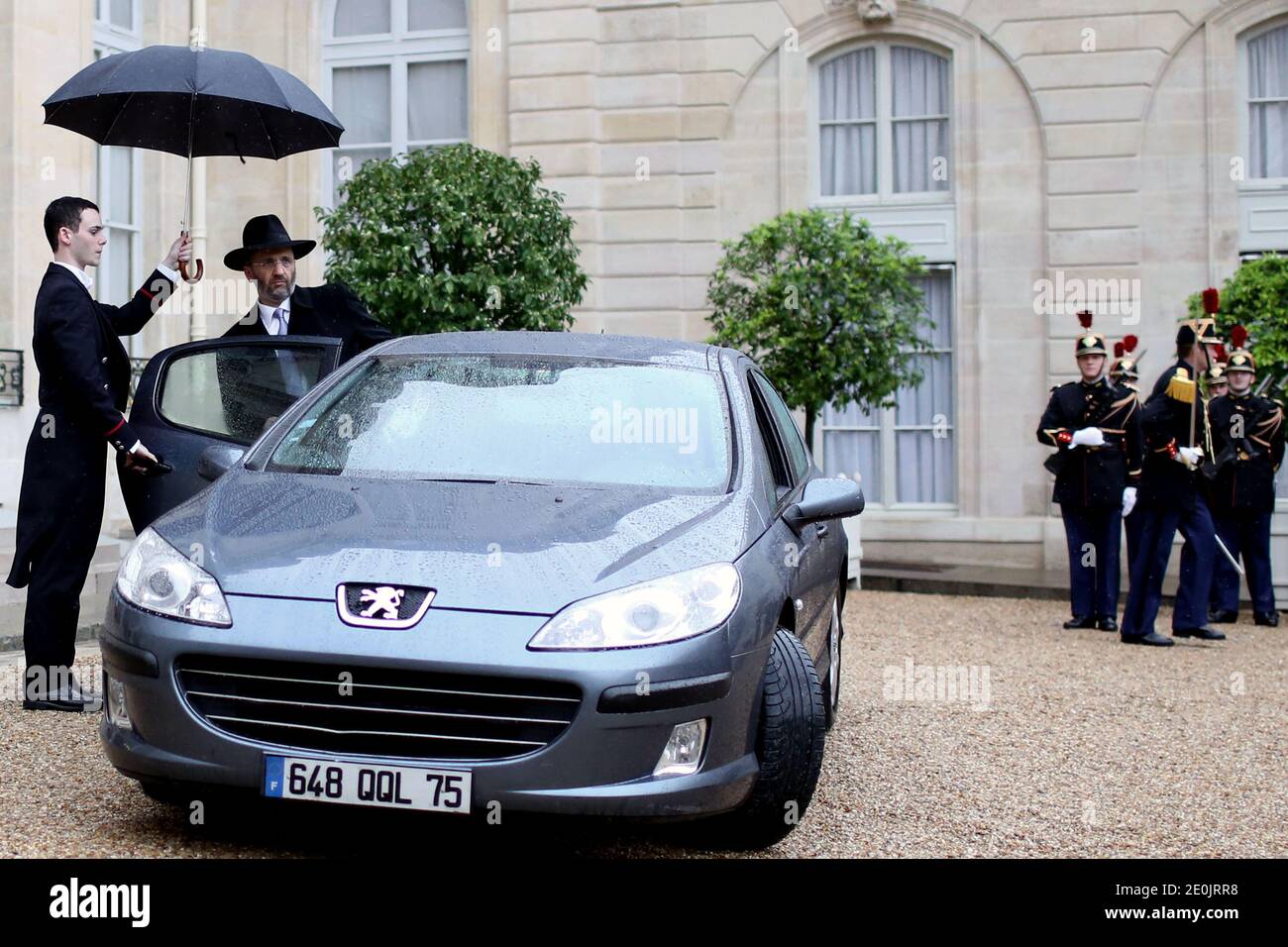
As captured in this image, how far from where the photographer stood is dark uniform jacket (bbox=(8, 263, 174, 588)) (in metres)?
6.29

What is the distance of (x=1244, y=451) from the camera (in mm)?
12188

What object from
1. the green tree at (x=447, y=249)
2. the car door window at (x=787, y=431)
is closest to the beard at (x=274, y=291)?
the car door window at (x=787, y=431)

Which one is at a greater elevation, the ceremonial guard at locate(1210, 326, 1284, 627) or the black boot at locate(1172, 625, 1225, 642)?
the ceremonial guard at locate(1210, 326, 1284, 627)

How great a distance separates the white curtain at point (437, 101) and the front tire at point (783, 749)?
47.6 ft

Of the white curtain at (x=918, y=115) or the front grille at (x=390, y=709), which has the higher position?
the white curtain at (x=918, y=115)

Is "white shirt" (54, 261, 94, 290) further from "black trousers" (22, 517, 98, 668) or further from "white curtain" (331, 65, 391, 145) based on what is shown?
"white curtain" (331, 65, 391, 145)

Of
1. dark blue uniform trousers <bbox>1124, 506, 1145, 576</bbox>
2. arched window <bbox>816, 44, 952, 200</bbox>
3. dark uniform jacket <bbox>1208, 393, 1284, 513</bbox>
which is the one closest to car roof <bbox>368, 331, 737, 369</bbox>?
dark blue uniform trousers <bbox>1124, 506, 1145, 576</bbox>

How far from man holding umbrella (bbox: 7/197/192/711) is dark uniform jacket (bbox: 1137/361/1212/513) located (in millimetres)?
7211

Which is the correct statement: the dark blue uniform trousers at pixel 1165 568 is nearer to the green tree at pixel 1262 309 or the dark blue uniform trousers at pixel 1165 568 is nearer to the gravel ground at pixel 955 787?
the gravel ground at pixel 955 787

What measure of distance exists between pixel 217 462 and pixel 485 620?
156 centimetres

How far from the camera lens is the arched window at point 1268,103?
16.0 m

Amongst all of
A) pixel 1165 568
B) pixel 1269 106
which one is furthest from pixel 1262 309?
pixel 1269 106

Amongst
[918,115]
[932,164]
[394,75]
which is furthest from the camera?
[394,75]

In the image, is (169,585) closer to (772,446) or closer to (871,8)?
(772,446)
